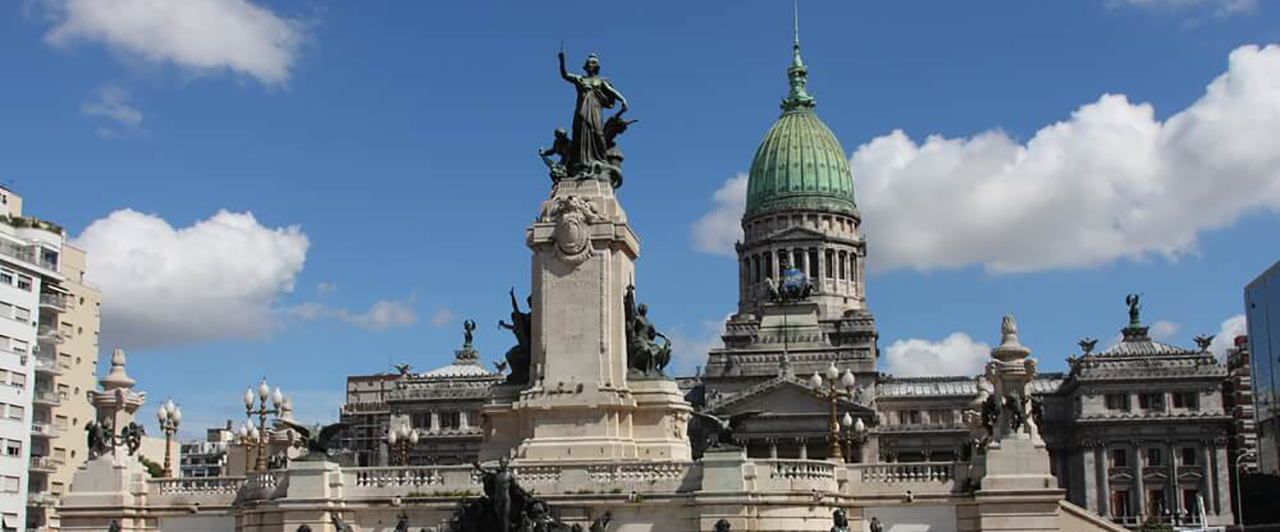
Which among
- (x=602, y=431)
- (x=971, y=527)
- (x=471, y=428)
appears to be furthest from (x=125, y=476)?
(x=471, y=428)

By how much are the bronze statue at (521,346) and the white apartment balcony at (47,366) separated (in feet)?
155

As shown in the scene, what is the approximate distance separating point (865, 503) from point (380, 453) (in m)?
86.8

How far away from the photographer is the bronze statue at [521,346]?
153 ft

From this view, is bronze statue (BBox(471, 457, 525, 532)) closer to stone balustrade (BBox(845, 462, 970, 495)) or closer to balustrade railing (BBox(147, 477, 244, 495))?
stone balustrade (BBox(845, 462, 970, 495))

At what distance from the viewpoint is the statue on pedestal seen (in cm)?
4575

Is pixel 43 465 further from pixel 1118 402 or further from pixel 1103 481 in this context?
pixel 1118 402

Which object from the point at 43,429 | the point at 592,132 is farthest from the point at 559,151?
the point at 43,429

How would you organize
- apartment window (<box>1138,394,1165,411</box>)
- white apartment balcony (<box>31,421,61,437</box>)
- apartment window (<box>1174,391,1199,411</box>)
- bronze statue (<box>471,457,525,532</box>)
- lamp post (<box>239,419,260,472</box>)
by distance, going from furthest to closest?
apartment window (<box>1138,394,1165,411</box>) < apartment window (<box>1174,391,1199,411</box>) < white apartment balcony (<box>31,421,61,437</box>) < lamp post (<box>239,419,260,472</box>) < bronze statue (<box>471,457,525,532</box>)

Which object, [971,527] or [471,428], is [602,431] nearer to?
[971,527]

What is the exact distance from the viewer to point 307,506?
1615 inches

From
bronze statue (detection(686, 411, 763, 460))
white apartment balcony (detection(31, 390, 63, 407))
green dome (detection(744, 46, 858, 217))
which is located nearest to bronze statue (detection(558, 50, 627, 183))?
bronze statue (detection(686, 411, 763, 460))

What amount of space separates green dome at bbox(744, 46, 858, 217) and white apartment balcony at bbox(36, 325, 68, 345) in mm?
75989

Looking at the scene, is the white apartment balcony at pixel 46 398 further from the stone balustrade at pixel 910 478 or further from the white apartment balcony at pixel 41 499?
the stone balustrade at pixel 910 478

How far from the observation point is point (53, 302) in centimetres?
8556
